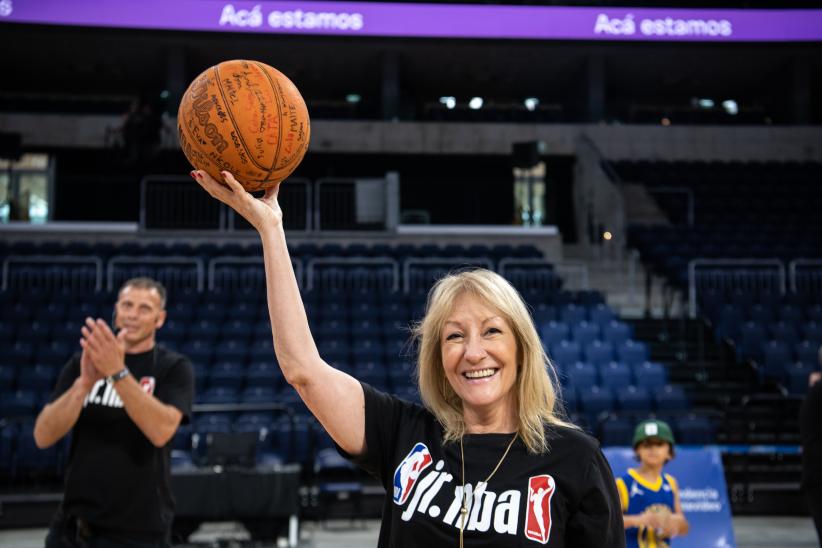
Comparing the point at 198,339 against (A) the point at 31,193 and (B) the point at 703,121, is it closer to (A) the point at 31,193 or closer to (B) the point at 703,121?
(A) the point at 31,193

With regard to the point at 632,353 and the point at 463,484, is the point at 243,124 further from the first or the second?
the point at 632,353

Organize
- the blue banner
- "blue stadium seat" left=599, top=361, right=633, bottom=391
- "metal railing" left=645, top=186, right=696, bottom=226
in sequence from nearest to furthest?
the blue banner < "blue stadium seat" left=599, top=361, right=633, bottom=391 < "metal railing" left=645, top=186, right=696, bottom=226

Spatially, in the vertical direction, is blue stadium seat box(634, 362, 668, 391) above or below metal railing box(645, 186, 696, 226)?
below

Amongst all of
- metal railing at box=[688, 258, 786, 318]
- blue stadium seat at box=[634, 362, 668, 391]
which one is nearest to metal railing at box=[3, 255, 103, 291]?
blue stadium seat at box=[634, 362, 668, 391]

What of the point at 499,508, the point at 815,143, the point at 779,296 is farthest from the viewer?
the point at 815,143

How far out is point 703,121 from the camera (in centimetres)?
2236

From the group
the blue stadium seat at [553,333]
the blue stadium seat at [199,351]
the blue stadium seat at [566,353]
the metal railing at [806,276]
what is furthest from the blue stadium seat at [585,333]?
the blue stadium seat at [199,351]

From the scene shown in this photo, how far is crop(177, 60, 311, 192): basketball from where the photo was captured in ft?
6.81

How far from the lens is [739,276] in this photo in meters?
14.1

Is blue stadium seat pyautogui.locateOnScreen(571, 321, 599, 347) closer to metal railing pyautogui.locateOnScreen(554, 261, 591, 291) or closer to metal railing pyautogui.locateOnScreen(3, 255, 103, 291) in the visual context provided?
metal railing pyautogui.locateOnScreen(554, 261, 591, 291)

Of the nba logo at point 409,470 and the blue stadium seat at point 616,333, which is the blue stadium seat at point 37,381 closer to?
the blue stadium seat at point 616,333

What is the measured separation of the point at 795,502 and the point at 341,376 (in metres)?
8.78

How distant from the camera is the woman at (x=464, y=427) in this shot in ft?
6.20

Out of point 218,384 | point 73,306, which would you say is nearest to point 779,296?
point 218,384
